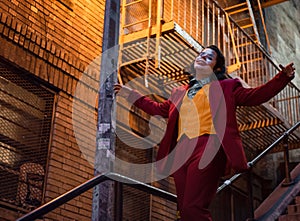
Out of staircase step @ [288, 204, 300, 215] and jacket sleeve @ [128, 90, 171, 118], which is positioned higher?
jacket sleeve @ [128, 90, 171, 118]

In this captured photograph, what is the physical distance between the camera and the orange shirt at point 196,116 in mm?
4137

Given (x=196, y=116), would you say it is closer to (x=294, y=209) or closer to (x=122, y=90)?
(x=122, y=90)

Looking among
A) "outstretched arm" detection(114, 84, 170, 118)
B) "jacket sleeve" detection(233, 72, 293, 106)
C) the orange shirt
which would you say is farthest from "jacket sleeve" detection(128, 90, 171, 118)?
"jacket sleeve" detection(233, 72, 293, 106)

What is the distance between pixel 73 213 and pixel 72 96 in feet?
5.40

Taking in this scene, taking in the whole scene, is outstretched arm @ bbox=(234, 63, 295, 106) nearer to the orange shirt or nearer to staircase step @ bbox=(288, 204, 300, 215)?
the orange shirt

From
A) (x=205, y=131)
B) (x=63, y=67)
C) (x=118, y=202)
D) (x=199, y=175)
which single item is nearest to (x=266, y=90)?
(x=205, y=131)

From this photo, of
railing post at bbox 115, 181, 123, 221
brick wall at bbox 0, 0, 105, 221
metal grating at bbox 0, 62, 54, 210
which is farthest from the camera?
brick wall at bbox 0, 0, 105, 221

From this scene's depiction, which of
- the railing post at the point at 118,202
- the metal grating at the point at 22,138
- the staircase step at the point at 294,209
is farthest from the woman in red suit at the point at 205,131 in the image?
the staircase step at the point at 294,209

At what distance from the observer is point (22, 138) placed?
6.78 meters

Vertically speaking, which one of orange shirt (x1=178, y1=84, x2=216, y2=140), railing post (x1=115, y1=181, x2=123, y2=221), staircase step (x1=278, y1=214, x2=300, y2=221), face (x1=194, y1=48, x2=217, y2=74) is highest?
face (x1=194, y1=48, x2=217, y2=74)

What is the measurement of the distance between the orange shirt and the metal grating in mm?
2860

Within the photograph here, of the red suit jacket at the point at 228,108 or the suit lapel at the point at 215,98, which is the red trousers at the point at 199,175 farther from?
the suit lapel at the point at 215,98

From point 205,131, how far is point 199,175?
363mm

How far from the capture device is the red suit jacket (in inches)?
155
